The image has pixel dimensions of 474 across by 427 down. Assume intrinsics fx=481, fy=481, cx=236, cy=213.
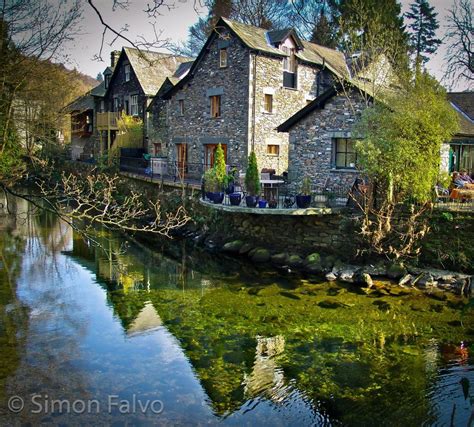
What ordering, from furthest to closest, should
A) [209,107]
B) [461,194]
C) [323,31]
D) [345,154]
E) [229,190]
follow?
[323,31] → [209,107] → [345,154] → [229,190] → [461,194]

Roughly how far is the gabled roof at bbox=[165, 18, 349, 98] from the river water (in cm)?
1237

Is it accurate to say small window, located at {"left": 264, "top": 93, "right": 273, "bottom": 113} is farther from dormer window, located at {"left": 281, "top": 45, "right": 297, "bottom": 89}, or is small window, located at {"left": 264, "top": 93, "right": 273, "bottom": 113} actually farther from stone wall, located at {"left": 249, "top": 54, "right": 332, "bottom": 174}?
dormer window, located at {"left": 281, "top": 45, "right": 297, "bottom": 89}

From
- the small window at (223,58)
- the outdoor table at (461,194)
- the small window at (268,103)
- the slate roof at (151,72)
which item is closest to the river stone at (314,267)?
the outdoor table at (461,194)

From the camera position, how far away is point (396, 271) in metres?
14.6

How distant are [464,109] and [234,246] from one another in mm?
13804

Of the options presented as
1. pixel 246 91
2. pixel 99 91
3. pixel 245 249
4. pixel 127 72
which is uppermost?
pixel 127 72

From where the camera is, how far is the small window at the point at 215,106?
24.9 metres

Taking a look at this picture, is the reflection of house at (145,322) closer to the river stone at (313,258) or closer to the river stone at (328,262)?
the river stone at (313,258)

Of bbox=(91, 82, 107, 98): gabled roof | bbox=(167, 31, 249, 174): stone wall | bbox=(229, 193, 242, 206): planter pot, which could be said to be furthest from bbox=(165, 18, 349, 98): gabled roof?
bbox=(91, 82, 107, 98): gabled roof

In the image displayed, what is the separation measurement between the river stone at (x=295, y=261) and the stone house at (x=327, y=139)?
351 centimetres

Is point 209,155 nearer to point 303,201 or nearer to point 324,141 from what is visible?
point 324,141

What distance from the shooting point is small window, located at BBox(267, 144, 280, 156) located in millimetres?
24413

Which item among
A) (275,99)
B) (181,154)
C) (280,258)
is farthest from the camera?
(181,154)

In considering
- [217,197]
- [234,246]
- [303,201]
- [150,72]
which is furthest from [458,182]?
[150,72]
